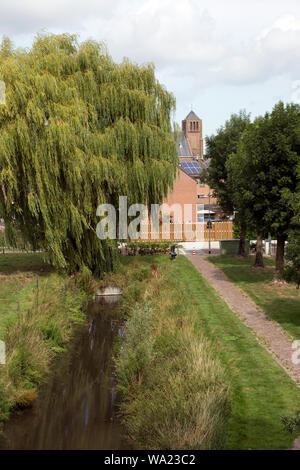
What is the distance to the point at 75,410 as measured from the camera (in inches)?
496

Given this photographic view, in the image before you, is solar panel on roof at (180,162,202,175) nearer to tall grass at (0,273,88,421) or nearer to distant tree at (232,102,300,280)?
distant tree at (232,102,300,280)

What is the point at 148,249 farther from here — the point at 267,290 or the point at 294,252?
the point at 294,252

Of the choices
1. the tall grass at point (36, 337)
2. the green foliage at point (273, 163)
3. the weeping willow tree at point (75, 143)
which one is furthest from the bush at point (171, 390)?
the green foliage at point (273, 163)

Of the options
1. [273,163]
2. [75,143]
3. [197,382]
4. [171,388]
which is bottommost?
[171,388]

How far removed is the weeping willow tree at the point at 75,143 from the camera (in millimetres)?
21234

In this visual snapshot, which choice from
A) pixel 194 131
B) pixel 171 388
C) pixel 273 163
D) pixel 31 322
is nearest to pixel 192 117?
pixel 194 131

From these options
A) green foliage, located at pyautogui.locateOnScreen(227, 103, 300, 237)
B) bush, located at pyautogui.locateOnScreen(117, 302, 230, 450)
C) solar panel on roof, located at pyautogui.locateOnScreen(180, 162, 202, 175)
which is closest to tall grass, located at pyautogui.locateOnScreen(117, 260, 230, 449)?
bush, located at pyautogui.locateOnScreen(117, 302, 230, 450)

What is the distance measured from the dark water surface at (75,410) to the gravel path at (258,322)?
4443 millimetres

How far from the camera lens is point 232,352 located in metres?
14.7

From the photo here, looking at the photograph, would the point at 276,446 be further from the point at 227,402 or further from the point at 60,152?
the point at 60,152

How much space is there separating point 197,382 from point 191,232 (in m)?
31.1

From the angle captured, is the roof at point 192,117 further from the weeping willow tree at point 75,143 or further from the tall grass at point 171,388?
the tall grass at point 171,388
